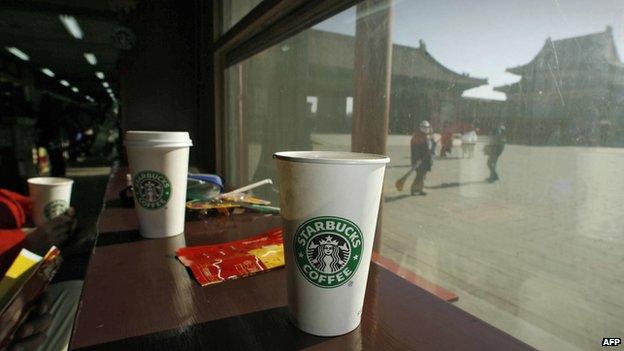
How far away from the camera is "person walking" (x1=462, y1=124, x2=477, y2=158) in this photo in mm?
902

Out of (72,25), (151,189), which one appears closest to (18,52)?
(72,25)

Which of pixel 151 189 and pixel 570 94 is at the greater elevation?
pixel 570 94

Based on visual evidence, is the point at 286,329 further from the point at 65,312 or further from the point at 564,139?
the point at 65,312

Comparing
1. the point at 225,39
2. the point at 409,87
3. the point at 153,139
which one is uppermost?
the point at 225,39

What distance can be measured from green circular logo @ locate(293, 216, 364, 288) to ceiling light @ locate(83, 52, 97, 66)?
30.8ft

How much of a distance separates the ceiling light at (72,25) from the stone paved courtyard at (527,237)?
232 inches

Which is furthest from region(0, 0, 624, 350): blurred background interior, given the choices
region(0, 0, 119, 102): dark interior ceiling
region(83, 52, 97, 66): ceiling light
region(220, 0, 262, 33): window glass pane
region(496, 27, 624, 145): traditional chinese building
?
region(83, 52, 97, 66): ceiling light

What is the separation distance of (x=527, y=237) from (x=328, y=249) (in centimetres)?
64

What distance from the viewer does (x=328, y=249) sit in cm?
39

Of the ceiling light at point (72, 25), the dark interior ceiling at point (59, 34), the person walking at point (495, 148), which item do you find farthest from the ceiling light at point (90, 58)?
the person walking at point (495, 148)

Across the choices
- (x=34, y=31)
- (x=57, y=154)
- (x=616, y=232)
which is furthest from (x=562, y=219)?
(x=34, y=31)

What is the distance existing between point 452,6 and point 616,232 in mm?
643

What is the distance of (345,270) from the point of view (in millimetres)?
401

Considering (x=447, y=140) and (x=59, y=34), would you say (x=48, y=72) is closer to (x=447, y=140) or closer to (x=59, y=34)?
(x=59, y=34)
